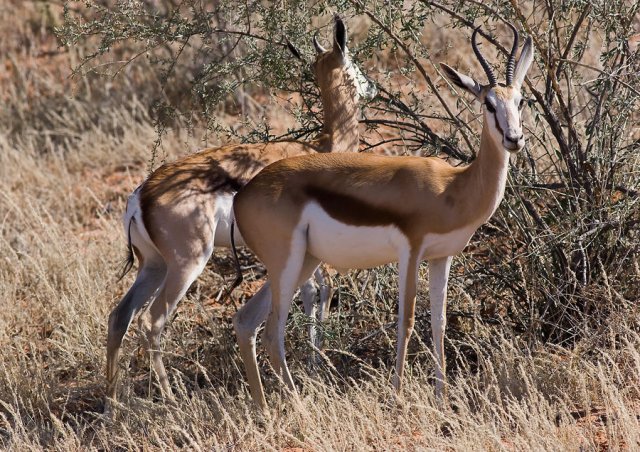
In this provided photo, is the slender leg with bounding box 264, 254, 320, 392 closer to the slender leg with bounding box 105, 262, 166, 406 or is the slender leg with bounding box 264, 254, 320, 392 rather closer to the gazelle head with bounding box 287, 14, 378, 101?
the slender leg with bounding box 105, 262, 166, 406

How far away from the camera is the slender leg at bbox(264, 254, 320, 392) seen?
5762 millimetres

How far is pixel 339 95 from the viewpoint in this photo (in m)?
7.23

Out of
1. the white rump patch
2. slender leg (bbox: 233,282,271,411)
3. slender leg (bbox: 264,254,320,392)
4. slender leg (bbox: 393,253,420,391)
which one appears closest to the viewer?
slender leg (bbox: 393,253,420,391)

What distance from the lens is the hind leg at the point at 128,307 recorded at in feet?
21.3

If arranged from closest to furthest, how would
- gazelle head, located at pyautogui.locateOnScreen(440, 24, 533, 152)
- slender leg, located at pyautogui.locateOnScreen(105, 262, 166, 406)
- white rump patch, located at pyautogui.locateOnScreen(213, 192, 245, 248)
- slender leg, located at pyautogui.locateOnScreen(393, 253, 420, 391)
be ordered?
gazelle head, located at pyautogui.locateOnScreen(440, 24, 533, 152), slender leg, located at pyautogui.locateOnScreen(393, 253, 420, 391), slender leg, located at pyautogui.locateOnScreen(105, 262, 166, 406), white rump patch, located at pyautogui.locateOnScreen(213, 192, 245, 248)

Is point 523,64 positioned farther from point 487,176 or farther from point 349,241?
point 349,241

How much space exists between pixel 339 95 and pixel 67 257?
2758mm

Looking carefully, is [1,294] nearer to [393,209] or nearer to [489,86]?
[393,209]

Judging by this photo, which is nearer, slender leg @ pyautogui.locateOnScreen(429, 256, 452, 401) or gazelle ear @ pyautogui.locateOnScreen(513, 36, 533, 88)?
gazelle ear @ pyautogui.locateOnScreen(513, 36, 533, 88)

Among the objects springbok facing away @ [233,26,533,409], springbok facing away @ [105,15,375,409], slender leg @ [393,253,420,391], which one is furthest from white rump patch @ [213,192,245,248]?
slender leg @ [393,253,420,391]

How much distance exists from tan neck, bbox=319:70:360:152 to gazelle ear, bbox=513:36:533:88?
74.7 inches

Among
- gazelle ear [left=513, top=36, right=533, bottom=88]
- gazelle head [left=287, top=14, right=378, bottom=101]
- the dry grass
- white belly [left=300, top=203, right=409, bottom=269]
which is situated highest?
gazelle ear [left=513, top=36, right=533, bottom=88]

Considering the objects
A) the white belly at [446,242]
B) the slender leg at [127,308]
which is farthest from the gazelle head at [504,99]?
the slender leg at [127,308]

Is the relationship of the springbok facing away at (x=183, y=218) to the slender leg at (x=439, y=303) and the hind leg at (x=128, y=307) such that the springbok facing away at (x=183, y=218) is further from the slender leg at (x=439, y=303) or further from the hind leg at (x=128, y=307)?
the slender leg at (x=439, y=303)
